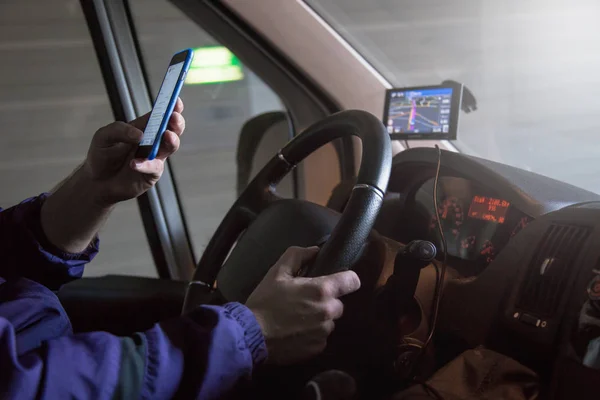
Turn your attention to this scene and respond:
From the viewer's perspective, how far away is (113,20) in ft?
6.64

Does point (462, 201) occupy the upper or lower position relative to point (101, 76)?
lower

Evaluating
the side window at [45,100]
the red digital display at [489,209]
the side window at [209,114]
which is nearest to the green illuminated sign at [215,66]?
the side window at [209,114]

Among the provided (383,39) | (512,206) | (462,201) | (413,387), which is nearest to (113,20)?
(383,39)

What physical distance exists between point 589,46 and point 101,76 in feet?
5.16

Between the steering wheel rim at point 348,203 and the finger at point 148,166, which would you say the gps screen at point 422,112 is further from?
the finger at point 148,166

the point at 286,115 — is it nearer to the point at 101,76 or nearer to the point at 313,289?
the point at 101,76

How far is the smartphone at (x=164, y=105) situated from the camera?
917 mm

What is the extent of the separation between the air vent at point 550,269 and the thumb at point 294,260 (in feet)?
1.10

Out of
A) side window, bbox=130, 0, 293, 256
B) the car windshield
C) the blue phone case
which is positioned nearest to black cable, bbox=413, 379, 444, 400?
the blue phone case

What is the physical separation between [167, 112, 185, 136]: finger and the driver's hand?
1.19ft

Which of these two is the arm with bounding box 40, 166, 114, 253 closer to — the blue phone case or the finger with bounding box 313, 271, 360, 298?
the blue phone case

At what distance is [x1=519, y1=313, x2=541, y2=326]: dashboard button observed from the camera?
0.87 metres

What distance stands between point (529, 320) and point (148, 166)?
67 centimetres

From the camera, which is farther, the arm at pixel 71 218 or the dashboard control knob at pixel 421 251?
the arm at pixel 71 218
